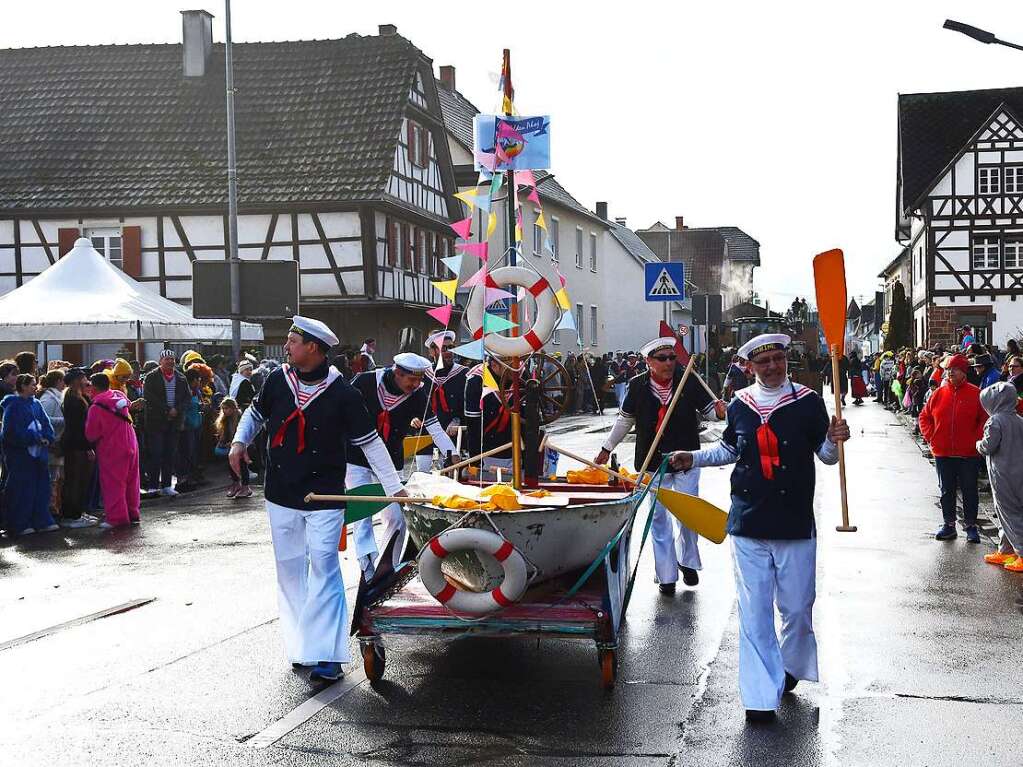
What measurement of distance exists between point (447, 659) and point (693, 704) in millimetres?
1672

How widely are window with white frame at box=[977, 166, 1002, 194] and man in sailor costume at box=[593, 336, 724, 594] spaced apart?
1918 inches

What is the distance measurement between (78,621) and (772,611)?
4.94 metres

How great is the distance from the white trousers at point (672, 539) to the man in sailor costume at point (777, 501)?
2847 mm

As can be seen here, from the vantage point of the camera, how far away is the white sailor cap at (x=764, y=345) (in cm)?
684

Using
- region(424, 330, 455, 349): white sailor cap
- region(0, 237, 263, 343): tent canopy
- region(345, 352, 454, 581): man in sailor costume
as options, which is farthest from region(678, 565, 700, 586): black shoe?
region(0, 237, 263, 343): tent canopy

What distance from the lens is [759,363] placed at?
22.5 ft

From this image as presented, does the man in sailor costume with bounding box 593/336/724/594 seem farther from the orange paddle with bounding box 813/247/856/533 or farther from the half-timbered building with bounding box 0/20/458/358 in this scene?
the half-timbered building with bounding box 0/20/458/358

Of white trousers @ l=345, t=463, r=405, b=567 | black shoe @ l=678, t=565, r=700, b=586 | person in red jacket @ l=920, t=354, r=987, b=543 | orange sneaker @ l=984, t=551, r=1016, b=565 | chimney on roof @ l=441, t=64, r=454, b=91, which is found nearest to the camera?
white trousers @ l=345, t=463, r=405, b=567

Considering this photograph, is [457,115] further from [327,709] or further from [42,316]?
[327,709]

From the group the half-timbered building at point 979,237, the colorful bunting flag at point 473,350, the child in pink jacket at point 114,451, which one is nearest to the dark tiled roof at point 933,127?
the half-timbered building at point 979,237

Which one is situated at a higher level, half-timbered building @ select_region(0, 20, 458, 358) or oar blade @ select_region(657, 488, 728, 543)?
half-timbered building @ select_region(0, 20, 458, 358)

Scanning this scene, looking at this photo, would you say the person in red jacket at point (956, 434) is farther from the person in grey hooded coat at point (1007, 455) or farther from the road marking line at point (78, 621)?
the road marking line at point (78, 621)

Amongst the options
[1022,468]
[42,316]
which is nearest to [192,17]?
[42,316]

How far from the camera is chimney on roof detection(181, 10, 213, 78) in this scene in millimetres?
37406
